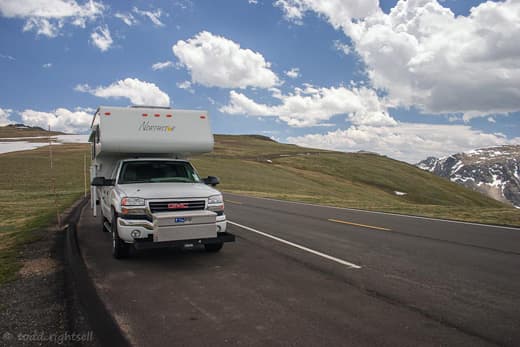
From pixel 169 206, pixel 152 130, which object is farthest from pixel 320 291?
pixel 152 130

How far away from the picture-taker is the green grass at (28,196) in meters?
9.93

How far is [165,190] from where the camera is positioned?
26.5 ft

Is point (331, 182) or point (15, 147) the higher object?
point (15, 147)

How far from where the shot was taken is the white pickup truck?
24.6ft

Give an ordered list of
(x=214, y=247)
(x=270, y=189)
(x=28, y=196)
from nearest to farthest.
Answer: (x=214, y=247) < (x=28, y=196) < (x=270, y=189)

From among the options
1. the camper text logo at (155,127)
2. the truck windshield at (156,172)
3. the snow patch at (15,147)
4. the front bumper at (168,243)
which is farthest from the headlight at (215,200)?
the snow patch at (15,147)

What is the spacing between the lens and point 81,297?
576 cm

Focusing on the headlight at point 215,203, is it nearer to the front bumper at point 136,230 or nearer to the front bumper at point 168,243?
the front bumper at point 168,243

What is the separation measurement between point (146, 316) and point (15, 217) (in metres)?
14.1

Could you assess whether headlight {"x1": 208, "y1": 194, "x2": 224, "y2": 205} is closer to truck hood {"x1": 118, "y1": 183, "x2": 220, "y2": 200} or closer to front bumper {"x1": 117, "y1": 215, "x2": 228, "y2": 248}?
truck hood {"x1": 118, "y1": 183, "x2": 220, "y2": 200}

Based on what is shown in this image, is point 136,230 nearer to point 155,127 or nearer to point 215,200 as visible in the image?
point 215,200

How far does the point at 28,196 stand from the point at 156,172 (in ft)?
70.9

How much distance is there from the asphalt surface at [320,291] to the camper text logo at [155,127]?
9.23 feet

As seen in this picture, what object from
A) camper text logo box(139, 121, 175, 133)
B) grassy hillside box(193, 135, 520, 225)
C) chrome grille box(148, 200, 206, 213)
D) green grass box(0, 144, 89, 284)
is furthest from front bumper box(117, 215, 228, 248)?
grassy hillside box(193, 135, 520, 225)
